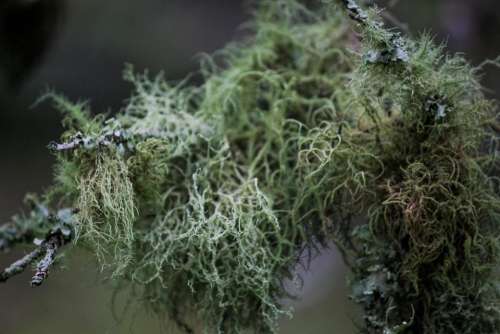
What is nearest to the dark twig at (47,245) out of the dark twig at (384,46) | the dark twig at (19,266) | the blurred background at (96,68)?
the dark twig at (19,266)

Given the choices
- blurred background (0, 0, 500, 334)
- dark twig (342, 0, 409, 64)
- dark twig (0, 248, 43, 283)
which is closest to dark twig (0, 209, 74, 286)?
dark twig (0, 248, 43, 283)

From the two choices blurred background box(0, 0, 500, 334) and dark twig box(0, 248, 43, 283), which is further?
blurred background box(0, 0, 500, 334)

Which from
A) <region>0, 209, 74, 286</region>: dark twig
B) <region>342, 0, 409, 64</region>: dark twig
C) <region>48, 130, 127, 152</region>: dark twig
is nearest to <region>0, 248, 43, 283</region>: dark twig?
<region>0, 209, 74, 286</region>: dark twig

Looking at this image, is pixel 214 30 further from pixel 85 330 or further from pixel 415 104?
pixel 415 104

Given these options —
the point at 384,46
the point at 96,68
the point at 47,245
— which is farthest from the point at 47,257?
the point at 96,68

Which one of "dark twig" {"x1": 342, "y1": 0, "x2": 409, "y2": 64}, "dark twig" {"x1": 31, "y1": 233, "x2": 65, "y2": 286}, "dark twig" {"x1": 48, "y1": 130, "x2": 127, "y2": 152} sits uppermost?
"dark twig" {"x1": 48, "y1": 130, "x2": 127, "y2": 152}

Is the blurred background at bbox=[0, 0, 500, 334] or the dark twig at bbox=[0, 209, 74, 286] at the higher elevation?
the blurred background at bbox=[0, 0, 500, 334]

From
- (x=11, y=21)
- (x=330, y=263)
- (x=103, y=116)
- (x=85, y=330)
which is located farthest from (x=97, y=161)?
(x=330, y=263)

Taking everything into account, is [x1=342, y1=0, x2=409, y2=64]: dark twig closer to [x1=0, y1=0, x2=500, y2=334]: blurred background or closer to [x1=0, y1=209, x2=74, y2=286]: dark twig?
[x1=0, y1=209, x2=74, y2=286]: dark twig

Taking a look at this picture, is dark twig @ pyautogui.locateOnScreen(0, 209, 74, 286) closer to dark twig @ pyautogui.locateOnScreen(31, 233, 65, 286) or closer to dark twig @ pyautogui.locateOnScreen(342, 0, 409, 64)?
dark twig @ pyautogui.locateOnScreen(31, 233, 65, 286)

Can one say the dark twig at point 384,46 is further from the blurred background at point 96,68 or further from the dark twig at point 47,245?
the blurred background at point 96,68

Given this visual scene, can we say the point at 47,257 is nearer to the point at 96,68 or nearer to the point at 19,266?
the point at 19,266
